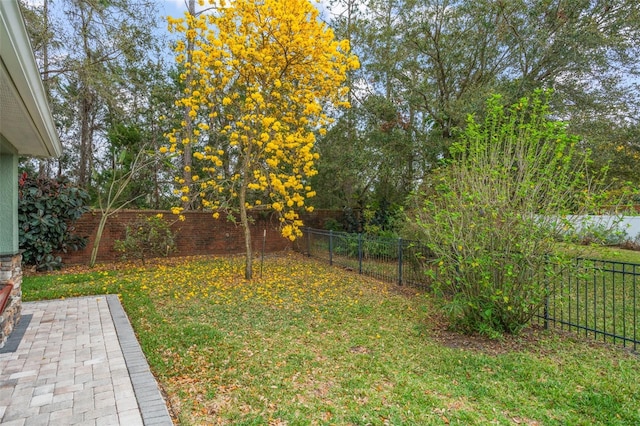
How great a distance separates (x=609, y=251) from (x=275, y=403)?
3.80 meters

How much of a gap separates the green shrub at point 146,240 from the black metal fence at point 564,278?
422 cm

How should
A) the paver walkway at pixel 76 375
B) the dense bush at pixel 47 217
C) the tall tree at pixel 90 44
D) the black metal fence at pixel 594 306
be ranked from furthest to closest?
the tall tree at pixel 90 44, the dense bush at pixel 47 217, the black metal fence at pixel 594 306, the paver walkway at pixel 76 375

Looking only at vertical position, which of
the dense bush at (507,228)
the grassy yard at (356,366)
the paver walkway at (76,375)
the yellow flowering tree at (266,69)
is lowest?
the grassy yard at (356,366)

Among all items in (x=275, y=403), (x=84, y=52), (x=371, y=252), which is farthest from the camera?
(x=84, y=52)

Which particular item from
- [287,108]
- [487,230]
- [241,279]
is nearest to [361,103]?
[287,108]

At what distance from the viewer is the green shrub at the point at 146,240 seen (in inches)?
348

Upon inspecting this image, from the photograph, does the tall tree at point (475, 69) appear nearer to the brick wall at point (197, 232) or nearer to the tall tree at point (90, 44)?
the brick wall at point (197, 232)

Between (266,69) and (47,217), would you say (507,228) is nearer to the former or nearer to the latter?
(266,69)

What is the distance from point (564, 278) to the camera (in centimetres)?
420

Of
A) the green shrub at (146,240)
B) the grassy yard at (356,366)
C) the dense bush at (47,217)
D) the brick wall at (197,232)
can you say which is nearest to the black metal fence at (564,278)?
the grassy yard at (356,366)

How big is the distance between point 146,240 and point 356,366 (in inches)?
296

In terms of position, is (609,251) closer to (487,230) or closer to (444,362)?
(487,230)

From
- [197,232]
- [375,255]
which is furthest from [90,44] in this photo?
[375,255]

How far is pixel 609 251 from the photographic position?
12.6 feet
